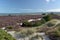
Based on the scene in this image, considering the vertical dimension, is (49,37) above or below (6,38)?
below

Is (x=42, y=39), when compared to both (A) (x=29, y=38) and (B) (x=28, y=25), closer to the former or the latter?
(A) (x=29, y=38)

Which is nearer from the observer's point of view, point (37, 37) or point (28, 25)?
point (37, 37)

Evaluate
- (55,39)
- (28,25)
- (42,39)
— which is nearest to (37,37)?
(42,39)

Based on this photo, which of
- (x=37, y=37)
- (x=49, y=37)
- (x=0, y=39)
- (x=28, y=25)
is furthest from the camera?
(x=28, y=25)

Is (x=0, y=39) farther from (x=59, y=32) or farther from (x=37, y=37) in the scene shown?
(x=59, y=32)

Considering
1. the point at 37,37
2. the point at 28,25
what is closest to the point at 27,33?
the point at 37,37

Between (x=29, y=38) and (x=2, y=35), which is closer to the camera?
(x=2, y=35)

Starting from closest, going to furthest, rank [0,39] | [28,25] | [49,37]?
[0,39]
[49,37]
[28,25]

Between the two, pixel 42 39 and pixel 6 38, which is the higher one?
pixel 6 38

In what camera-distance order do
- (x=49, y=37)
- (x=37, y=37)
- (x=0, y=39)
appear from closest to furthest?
(x=0, y=39) < (x=37, y=37) < (x=49, y=37)
